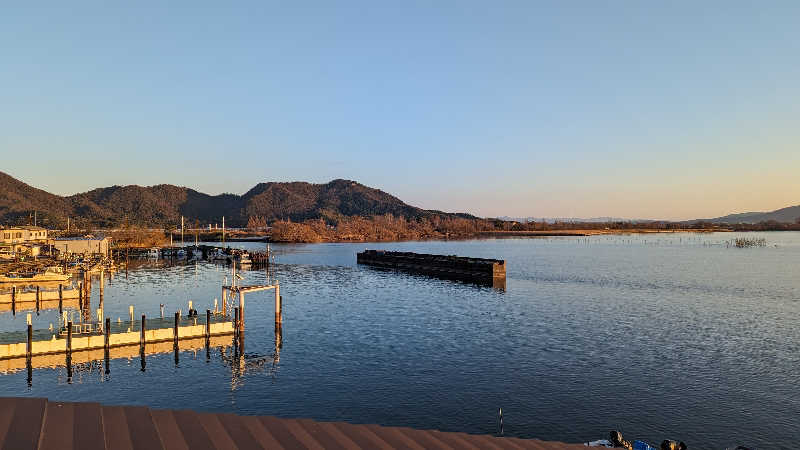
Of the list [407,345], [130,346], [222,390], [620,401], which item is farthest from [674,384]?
[130,346]

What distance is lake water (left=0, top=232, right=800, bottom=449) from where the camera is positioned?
2834 cm

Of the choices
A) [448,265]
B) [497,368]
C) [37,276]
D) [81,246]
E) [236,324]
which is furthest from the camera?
[81,246]

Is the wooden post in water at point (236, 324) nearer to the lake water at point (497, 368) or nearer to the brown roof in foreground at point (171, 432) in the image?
the lake water at point (497, 368)

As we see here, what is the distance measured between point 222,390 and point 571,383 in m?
22.8

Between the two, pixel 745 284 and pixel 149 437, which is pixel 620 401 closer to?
pixel 149 437

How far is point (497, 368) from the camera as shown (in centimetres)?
3734

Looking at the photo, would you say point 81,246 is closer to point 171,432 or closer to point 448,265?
point 448,265

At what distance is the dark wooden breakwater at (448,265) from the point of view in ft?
309

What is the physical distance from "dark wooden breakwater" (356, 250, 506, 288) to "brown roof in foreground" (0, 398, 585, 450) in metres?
79.9

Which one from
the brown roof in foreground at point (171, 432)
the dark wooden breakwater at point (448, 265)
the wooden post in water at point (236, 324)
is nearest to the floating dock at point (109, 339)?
the wooden post in water at point (236, 324)

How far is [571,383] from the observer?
111 feet

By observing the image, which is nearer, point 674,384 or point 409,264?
point 674,384

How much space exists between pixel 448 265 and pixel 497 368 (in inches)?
2786

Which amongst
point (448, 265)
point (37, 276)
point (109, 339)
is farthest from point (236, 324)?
point (448, 265)
